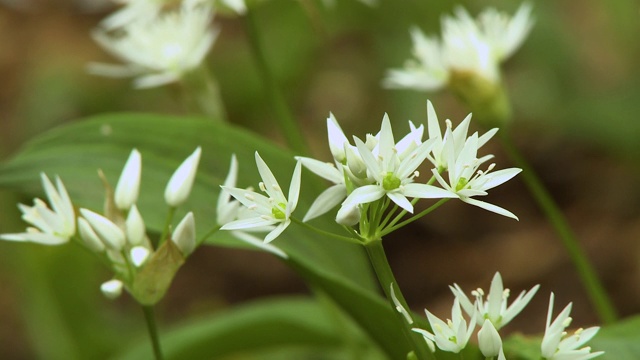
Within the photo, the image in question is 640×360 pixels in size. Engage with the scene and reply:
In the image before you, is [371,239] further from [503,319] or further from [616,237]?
[616,237]

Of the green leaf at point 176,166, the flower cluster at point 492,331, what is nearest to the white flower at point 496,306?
the flower cluster at point 492,331

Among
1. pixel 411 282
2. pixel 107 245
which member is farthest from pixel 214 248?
pixel 107 245

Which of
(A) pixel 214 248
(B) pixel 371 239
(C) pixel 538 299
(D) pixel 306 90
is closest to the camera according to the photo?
(B) pixel 371 239

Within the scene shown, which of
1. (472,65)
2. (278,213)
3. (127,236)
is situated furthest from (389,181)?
(472,65)

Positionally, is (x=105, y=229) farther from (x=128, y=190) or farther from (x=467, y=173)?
(x=467, y=173)

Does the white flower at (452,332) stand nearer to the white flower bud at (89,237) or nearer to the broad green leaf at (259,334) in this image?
the white flower bud at (89,237)

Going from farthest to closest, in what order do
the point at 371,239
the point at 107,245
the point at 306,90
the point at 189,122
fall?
the point at 306,90 → the point at 189,122 → the point at 107,245 → the point at 371,239
